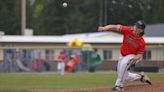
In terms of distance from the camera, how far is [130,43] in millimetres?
13625

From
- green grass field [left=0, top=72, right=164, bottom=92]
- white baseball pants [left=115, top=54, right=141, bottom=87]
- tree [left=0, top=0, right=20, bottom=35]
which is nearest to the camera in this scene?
white baseball pants [left=115, top=54, right=141, bottom=87]

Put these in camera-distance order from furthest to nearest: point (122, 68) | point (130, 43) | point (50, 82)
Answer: point (50, 82), point (122, 68), point (130, 43)

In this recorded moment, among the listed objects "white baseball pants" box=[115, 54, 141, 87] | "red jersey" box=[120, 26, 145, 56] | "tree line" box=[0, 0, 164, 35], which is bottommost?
"tree line" box=[0, 0, 164, 35]

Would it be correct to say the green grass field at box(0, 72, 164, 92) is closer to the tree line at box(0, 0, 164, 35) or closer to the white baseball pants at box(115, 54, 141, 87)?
the white baseball pants at box(115, 54, 141, 87)

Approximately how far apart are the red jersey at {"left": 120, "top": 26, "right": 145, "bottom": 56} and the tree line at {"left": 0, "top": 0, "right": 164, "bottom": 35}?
5729 centimetres

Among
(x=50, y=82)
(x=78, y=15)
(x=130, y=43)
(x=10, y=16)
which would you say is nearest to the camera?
(x=130, y=43)

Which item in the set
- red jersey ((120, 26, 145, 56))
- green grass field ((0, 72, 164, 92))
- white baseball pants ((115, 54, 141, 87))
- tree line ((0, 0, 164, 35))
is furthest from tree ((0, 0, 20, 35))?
red jersey ((120, 26, 145, 56))

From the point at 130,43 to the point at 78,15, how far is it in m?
72.7

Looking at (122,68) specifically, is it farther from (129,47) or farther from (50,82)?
(50,82)

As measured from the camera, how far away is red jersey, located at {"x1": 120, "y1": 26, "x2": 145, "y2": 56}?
44.6 feet

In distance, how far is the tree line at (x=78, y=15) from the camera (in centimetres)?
7644

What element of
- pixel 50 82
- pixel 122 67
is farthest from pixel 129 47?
pixel 50 82

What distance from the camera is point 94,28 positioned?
85.7 metres

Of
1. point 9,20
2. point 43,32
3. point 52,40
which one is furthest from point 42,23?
point 52,40
